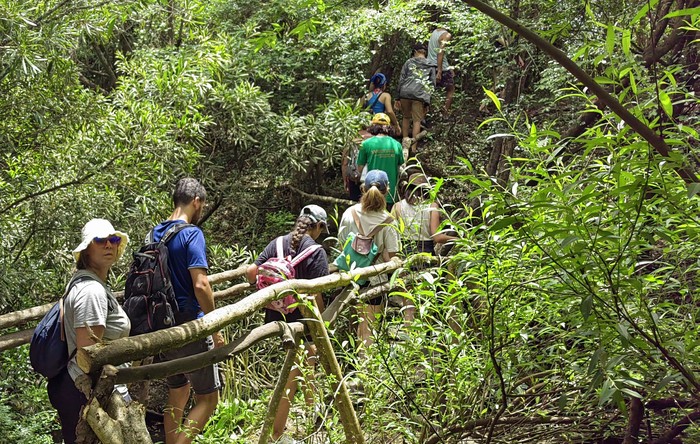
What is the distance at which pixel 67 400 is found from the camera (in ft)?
11.5

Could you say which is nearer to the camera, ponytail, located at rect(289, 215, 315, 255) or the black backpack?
the black backpack

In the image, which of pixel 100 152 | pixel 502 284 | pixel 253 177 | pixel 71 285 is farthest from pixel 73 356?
pixel 253 177

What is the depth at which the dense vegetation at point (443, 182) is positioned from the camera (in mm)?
2045

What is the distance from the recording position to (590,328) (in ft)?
6.65

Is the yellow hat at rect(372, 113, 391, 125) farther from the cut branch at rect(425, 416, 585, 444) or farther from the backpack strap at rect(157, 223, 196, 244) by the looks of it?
the cut branch at rect(425, 416, 585, 444)

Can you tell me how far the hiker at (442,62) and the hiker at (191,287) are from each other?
6.60 meters

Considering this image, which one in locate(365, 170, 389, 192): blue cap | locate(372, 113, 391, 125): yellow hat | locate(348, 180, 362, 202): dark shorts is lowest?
locate(348, 180, 362, 202): dark shorts

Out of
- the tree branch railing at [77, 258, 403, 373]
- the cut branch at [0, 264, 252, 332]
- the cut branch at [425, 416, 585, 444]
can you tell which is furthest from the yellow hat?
the cut branch at [425, 416, 585, 444]

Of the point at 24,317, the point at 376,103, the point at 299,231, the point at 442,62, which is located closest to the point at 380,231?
the point at 299,231

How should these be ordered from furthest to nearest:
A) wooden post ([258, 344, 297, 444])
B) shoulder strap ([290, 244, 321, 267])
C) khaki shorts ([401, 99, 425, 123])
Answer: khaki shorts ([401, 99, 425, 123]), shoulder strap ([290, 244, 321, 267]), wooden post ([258, 344, 297, 444])

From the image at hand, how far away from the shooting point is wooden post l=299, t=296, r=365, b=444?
3393 millimetres

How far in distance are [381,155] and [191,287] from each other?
442 centimetres

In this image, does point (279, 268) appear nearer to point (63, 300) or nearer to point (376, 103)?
point (63, 300)

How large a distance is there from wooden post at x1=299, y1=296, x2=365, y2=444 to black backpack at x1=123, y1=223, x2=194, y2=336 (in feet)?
3.07
